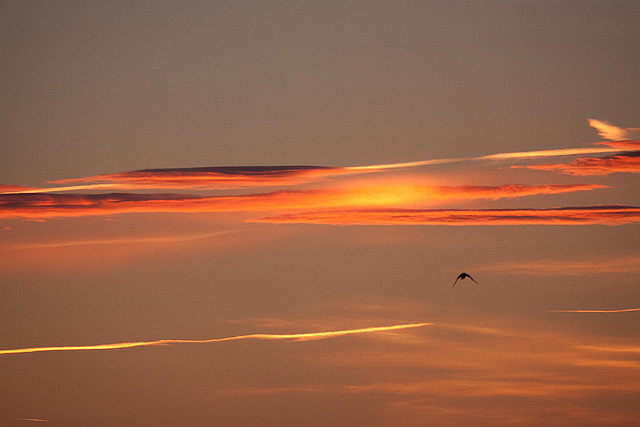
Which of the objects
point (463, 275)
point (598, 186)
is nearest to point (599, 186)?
point (598, 186)

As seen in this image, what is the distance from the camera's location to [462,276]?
56438mm

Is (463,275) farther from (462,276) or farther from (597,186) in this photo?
(597,186)

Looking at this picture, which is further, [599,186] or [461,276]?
[599,186]

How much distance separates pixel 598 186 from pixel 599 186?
0.13 metres

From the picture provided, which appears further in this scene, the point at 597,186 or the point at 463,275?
the point at 597,186

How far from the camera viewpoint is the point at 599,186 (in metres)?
61.7

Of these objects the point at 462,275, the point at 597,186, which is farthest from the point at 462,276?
the point at 597,186

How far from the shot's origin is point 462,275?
56.7m

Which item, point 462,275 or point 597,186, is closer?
point 462,275

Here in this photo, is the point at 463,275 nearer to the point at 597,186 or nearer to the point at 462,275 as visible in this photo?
the point at 462,275

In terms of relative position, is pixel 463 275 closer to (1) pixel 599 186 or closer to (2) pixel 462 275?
(2) pixel 462 275

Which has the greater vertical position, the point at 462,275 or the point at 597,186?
the point at 597,186

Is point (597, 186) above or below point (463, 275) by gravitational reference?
above

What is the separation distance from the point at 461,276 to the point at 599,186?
28.2 m
